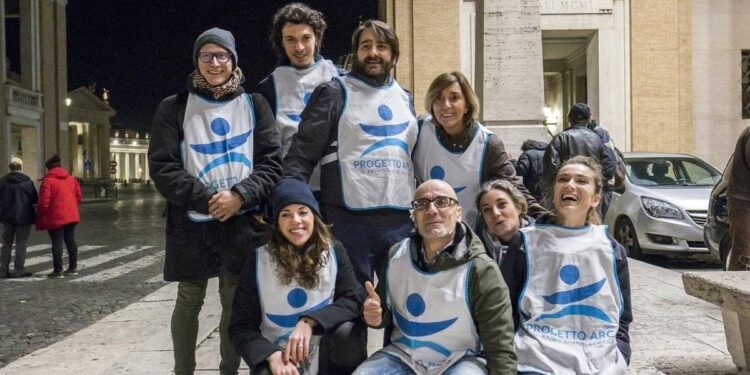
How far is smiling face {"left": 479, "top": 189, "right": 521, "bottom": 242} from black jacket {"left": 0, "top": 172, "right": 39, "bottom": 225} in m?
7.66

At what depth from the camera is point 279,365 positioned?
2.62 metres

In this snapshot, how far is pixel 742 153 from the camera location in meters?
3.89

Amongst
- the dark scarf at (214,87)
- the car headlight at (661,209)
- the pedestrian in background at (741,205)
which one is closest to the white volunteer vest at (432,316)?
the dark scarf at (214,87)

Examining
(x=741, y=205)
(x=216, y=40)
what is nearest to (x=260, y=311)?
(x=216, y=40)

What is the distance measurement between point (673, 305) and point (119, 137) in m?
113

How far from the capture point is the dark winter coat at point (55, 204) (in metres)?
8.69

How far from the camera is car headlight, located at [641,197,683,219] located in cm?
812

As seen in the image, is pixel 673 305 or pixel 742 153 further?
pixel 673 305

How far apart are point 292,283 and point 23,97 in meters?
27.7

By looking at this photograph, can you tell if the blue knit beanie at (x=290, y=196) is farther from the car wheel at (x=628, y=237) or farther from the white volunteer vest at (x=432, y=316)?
the car wheel at (x=628, y=237)

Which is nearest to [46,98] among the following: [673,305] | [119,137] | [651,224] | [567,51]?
[567,51]

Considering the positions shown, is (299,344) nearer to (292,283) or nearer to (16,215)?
(292,283)

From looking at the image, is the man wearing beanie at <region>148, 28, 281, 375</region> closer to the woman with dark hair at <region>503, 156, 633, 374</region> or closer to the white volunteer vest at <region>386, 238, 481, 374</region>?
the white volunteer vest at <region>386, 238, 481, 374</region>

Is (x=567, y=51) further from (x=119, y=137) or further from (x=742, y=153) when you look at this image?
(x=119, y=137)
